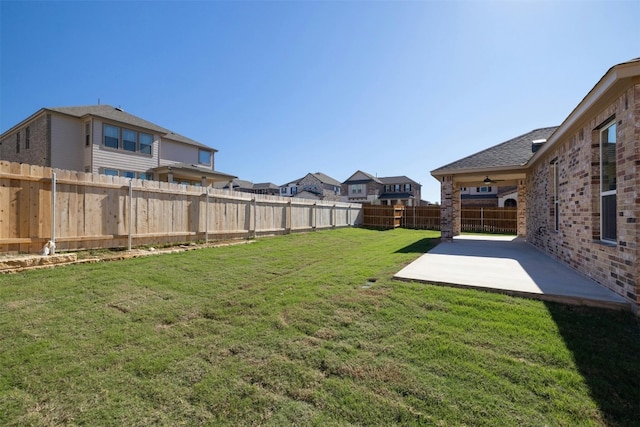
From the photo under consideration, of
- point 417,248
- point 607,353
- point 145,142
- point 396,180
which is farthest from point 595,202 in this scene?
point 396,180

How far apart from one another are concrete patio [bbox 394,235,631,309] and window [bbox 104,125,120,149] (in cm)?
1704

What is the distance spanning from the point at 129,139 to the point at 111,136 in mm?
860

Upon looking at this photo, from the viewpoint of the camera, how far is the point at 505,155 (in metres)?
11.7

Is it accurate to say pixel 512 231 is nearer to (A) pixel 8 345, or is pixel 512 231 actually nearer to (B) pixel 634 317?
(B) pixel 634 317

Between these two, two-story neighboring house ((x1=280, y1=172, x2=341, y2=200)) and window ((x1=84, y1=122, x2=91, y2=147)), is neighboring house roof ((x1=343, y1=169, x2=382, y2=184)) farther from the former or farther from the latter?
window ((x1=84, y1=122, x2=91, y2=147))

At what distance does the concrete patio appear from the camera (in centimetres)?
417

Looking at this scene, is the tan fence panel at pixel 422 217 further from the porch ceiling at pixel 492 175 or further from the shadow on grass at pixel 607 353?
the shadow on grass at pixel 607 353

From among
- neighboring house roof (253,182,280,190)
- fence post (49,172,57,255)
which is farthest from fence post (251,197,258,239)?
neighboring house roof (253,182,280,190)

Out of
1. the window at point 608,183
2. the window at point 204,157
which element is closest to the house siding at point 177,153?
the window at point 204,157

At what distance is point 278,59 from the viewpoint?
435 inches

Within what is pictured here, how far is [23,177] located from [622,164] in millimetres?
10472

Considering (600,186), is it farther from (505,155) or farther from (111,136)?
(111,136)

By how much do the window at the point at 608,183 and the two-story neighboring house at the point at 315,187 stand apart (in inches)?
1525

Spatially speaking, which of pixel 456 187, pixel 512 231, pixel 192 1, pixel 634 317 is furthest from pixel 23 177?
pixel 512 231
